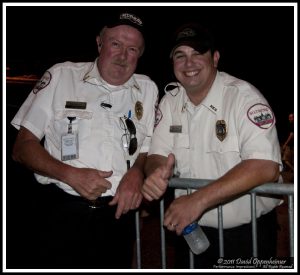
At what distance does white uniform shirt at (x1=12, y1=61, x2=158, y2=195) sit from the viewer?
2.69m

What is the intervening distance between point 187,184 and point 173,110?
738 mm

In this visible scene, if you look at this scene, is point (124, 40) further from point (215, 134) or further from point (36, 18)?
point (36, 18)

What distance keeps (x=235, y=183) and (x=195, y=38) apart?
126cm

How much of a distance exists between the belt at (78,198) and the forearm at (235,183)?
81 centimetres

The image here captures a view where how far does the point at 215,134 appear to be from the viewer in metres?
2.64

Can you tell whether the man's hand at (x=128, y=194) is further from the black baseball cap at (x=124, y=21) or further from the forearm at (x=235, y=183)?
the black baseball cap at (x=124, y=21)

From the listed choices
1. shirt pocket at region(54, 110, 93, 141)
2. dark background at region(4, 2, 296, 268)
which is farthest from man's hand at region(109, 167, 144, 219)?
dark background at region(4, 2, 296, 268)

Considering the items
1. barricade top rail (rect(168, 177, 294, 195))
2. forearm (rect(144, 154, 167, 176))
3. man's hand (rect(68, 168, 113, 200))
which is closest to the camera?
barricade top rail (rect(168, 177, 294, 195))

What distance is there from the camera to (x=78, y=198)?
2.67 m

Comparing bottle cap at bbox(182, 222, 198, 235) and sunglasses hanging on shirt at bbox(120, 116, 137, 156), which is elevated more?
sunglasses hanging on shirt at bbox(120, 116, 137, 156)

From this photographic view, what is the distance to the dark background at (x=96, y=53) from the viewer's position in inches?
262

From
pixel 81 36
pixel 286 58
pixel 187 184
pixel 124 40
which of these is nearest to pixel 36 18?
pixel 81 36

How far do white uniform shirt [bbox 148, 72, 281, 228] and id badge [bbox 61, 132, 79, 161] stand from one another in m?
0.62

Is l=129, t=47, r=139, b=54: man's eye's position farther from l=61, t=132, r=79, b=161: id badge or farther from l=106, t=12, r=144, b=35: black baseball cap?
l=61, t=132, r=79, b=161: id badge
